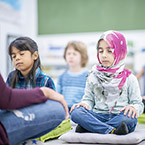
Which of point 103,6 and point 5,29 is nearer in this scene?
point 5,29

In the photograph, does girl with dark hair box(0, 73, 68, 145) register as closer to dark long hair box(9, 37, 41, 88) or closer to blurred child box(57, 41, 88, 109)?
dark long hair box(9, 37, 41, 88)

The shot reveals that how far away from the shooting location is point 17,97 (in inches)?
40.6

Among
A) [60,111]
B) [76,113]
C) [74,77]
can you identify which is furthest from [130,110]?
[74,77]

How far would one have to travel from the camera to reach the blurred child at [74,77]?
2434 millimetres

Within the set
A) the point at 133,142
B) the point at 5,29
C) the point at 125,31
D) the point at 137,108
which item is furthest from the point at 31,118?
the point at 125,31

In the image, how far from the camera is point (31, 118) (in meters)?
1.06

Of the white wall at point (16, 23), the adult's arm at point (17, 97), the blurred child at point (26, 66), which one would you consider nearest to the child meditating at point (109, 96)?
the blurred child at point (26, 66)

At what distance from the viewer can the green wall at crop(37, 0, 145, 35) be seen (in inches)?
154

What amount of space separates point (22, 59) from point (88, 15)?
2705 mm

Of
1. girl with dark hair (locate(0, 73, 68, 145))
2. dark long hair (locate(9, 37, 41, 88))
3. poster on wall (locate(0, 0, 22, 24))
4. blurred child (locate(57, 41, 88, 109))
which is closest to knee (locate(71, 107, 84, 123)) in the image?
dark long hair (locate(9, 37, 41, 88))

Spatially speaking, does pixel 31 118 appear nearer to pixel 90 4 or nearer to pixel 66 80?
pixel 66 80

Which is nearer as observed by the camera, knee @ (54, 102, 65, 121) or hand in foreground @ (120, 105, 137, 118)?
knee @ (54, 102, 65, 121)

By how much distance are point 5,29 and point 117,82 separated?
239 centimetres

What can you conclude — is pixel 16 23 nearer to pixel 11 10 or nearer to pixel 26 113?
pixel 11 10
